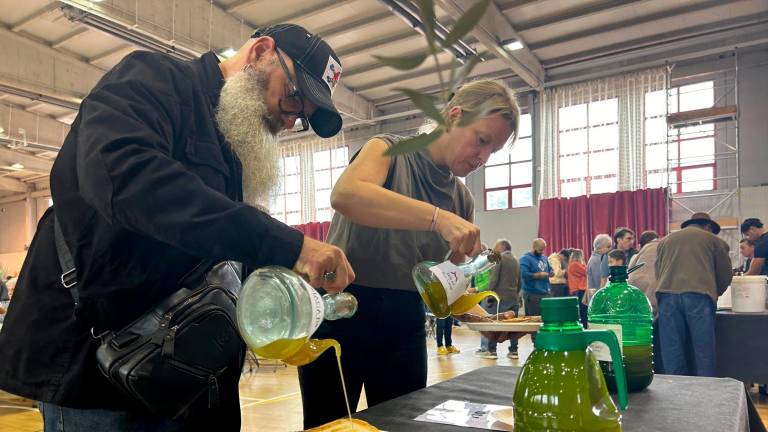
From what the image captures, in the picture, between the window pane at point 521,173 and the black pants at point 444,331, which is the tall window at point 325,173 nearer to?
the window pane at point 521,173

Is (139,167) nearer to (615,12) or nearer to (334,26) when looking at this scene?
(334,26)

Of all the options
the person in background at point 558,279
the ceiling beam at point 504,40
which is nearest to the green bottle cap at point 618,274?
the ceiling beam at point 504,40

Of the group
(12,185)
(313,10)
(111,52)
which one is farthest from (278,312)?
(12,185)

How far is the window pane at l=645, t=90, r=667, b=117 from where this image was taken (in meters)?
9.46

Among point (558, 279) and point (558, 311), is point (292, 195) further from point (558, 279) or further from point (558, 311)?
point (558, 311)

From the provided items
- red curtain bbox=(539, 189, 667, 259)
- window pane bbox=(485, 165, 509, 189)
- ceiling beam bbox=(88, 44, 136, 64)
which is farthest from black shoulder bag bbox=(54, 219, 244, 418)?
window pane bbox=(485, 165, 509, 189)

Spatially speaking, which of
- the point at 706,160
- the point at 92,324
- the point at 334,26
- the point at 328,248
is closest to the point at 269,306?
the point at 328,248

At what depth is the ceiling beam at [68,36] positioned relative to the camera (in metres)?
8.52

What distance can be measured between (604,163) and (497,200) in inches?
83.7

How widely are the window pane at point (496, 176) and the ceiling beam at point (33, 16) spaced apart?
301 inches

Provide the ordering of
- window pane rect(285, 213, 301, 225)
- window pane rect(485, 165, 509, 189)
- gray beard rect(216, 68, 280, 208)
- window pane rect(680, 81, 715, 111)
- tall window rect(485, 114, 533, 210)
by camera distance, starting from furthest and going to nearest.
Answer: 1. window pane rect(285, 213, 301, 225)
2. window pane rect(485, 165, 509, 189)
3. tall window rect(485, 114, 533, 210)
4. window pane rect(680, 81, 715, 111)
5. gray beard rect(216, 68, 280, 208)

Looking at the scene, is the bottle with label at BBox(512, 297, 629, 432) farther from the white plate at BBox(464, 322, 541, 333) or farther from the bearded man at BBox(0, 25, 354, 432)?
the white plate at BBox(464, 322, 541, 333)

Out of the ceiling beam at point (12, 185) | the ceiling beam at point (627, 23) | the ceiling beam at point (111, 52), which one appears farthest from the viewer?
the ceiling beam at point (12, 185)

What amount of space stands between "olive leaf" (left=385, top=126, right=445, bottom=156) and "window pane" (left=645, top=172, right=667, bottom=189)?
10081 mm
